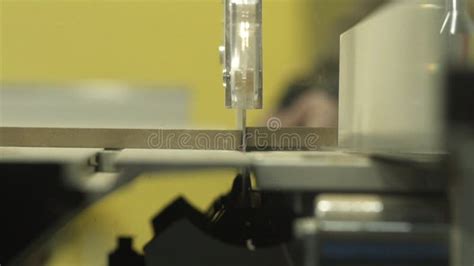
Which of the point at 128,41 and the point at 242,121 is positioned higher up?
the point at 128,41

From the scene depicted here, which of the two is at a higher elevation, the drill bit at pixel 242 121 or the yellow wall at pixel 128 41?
the yellow wall at pixel 128 41

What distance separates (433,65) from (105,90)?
488mm

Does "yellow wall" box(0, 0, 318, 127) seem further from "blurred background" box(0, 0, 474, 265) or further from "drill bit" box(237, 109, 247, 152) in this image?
"drill bit" box(237, 109, 247, 152)

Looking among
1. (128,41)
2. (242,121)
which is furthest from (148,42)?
(242,121)

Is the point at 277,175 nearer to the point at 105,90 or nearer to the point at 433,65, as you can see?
the point at 433,65

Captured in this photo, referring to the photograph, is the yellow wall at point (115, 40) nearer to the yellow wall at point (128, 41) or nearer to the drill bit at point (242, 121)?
the yellow wall at point (128, 41)

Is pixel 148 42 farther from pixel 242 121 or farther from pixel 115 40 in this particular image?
pixel 242 121

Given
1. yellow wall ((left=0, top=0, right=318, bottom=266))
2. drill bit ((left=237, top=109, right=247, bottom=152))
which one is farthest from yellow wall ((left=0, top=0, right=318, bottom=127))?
drill bit ((left=237, top=109, right=247, bottom=152))

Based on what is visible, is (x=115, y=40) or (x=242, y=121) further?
(x=115, y=40)

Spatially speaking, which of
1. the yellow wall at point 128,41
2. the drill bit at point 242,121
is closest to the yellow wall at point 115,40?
the yellow wall at point 128,41

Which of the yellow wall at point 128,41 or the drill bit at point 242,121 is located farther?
the yellow wall at point 128,41

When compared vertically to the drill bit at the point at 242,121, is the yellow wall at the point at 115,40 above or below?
above

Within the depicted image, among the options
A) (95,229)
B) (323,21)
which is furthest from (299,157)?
(323,21)

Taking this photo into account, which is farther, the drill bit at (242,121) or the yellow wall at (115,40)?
the yellow wall at (115,40)
